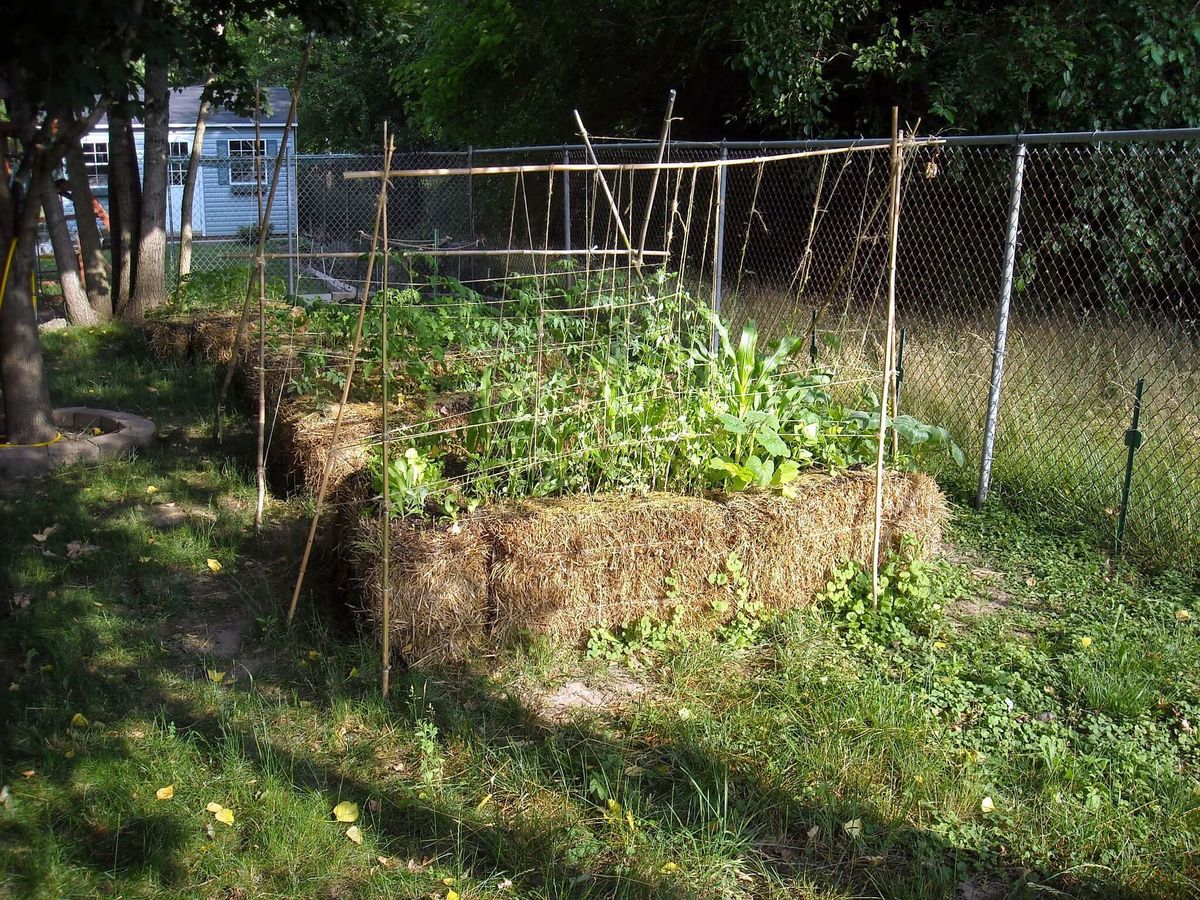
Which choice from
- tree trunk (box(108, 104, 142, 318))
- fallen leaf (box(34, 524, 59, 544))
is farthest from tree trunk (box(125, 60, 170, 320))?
fallen leaf (box(34, 524, 59, 544))

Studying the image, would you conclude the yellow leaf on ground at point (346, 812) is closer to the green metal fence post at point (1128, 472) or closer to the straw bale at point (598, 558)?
the straw bale at point (598, 558)

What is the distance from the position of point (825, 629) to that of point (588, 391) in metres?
1.57

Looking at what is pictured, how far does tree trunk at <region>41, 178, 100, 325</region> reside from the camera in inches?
396

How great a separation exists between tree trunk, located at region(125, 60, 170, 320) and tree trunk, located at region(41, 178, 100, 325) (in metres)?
0.41

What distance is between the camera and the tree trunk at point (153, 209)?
977 cm

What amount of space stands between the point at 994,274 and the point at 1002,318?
4715 millimetres

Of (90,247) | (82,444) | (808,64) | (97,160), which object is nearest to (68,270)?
(90,247)

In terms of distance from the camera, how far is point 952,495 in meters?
5.93

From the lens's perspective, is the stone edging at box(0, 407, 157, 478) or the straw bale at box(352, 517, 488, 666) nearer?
the straw bale at box(352, 517, 488, 666)

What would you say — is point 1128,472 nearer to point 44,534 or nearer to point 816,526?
point 816,526

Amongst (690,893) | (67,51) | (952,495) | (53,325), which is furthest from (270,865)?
(53,325)

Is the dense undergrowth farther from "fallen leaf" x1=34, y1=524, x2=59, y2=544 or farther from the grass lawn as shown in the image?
"fallen leaf" x1=34, y1=524, x2=59, y2=544

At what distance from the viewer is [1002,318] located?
560 centimetres

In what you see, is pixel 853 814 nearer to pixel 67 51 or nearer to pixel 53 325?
pixel 67 51
